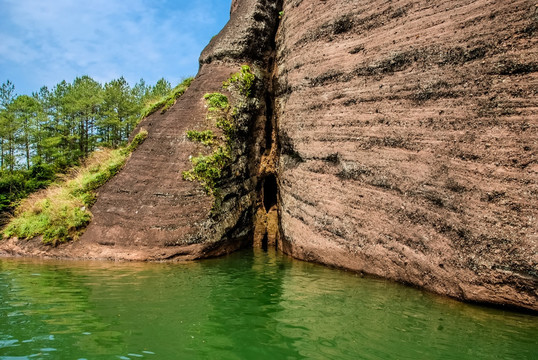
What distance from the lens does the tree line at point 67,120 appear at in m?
33.1

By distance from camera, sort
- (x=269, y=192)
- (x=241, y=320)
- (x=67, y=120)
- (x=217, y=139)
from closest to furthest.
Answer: (x=241, y=320), (x=217, y=139), (x=269, y=192), (x=67, y=120)

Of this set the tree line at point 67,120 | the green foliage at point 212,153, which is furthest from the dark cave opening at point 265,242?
the tree line at point 67,120

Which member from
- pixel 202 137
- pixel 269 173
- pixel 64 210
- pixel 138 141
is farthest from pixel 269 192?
pixel 64 210

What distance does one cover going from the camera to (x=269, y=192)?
14.7m

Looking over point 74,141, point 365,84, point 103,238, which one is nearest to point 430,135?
point 365,84

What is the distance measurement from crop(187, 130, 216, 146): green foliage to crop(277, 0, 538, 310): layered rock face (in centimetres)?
296

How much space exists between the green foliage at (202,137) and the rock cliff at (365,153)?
23cm

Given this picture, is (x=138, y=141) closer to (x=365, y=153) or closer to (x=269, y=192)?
(x=269, y=192)

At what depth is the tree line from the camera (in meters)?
33.1

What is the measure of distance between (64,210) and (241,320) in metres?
8.75

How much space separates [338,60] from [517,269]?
7292 millimetres

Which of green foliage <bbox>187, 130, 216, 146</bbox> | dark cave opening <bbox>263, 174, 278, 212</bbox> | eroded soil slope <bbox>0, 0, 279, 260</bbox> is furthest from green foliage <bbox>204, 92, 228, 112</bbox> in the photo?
dark cave opening <bbox>263, 174, 278, 212</bbox>

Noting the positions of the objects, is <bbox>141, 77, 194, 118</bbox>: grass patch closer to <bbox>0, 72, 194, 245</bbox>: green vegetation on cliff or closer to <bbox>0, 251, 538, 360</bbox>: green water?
<bbox>0, 72, 194, 245</bbox>: green vegetation on cliff

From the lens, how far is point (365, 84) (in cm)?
970
